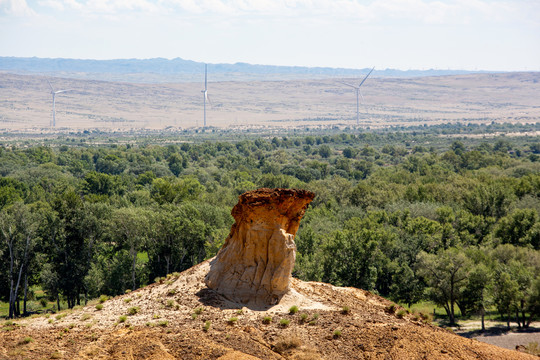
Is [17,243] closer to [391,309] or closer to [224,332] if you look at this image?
[224,332]

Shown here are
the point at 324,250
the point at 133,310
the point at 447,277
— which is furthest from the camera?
the point at 324,250

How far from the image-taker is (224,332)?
2688cm

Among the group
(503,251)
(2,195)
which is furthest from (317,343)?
(2,195)

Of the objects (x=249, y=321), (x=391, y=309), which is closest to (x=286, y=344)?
(x=249, y=321)

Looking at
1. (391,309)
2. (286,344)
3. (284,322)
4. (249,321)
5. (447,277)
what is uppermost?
(284,322)

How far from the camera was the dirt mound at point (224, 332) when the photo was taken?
24922 millimetres

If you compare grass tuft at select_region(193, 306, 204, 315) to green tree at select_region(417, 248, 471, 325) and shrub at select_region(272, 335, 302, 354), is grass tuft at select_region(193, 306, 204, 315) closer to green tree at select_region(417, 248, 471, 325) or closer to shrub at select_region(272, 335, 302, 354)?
shrub at select_region(272, 335, 302, 354)

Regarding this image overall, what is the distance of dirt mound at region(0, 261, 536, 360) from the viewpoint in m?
24.9

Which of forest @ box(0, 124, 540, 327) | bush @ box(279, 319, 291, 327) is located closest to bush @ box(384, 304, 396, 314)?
bush @ box(279, 319, 291, 327)

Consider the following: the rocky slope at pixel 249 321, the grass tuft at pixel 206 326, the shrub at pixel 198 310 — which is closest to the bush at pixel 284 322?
the rocky slope at pixel 249 321

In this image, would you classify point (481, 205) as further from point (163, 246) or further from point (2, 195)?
point (2, 195)

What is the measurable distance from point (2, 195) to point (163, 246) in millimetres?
36049

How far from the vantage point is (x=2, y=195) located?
8044cm

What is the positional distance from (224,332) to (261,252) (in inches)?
211
